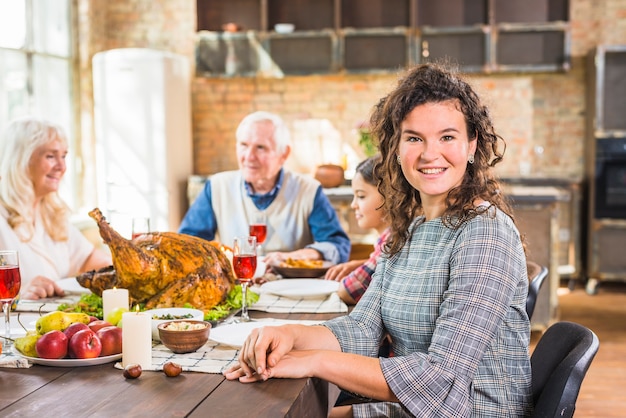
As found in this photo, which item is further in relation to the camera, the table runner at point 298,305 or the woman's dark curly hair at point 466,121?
the table runner at point 298,305

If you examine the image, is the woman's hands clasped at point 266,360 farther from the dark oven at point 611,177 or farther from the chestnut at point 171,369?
the dark oven at point 611,177

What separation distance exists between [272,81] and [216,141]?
0.91 meters

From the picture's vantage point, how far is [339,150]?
26.5 feet

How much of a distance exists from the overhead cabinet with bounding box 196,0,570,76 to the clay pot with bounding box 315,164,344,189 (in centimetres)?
119

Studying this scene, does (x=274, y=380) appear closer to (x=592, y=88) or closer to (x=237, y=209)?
(x=237, y=209)

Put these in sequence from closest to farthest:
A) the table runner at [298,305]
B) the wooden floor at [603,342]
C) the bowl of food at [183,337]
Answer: the bowl of food at [183,337] → the table runner at [298,305] → the wooden floor at [603,342]

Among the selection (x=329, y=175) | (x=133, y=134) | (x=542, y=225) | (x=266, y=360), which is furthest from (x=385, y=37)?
(x=266, y=360)

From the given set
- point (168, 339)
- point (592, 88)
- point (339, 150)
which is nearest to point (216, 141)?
point (339, 150)

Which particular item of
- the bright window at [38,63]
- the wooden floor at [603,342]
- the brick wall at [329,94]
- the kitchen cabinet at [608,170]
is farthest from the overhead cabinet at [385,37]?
the wooden floor at [603,342]

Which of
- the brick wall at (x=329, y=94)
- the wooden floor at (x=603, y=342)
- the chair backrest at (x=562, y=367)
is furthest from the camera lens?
the brick wall at (x=329, y=94)

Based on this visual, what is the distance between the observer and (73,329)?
1804 millimetres

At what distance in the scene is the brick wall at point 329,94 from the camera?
7.81 meters

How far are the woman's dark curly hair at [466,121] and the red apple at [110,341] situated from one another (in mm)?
740

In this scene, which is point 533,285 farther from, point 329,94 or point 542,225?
point 329,94
